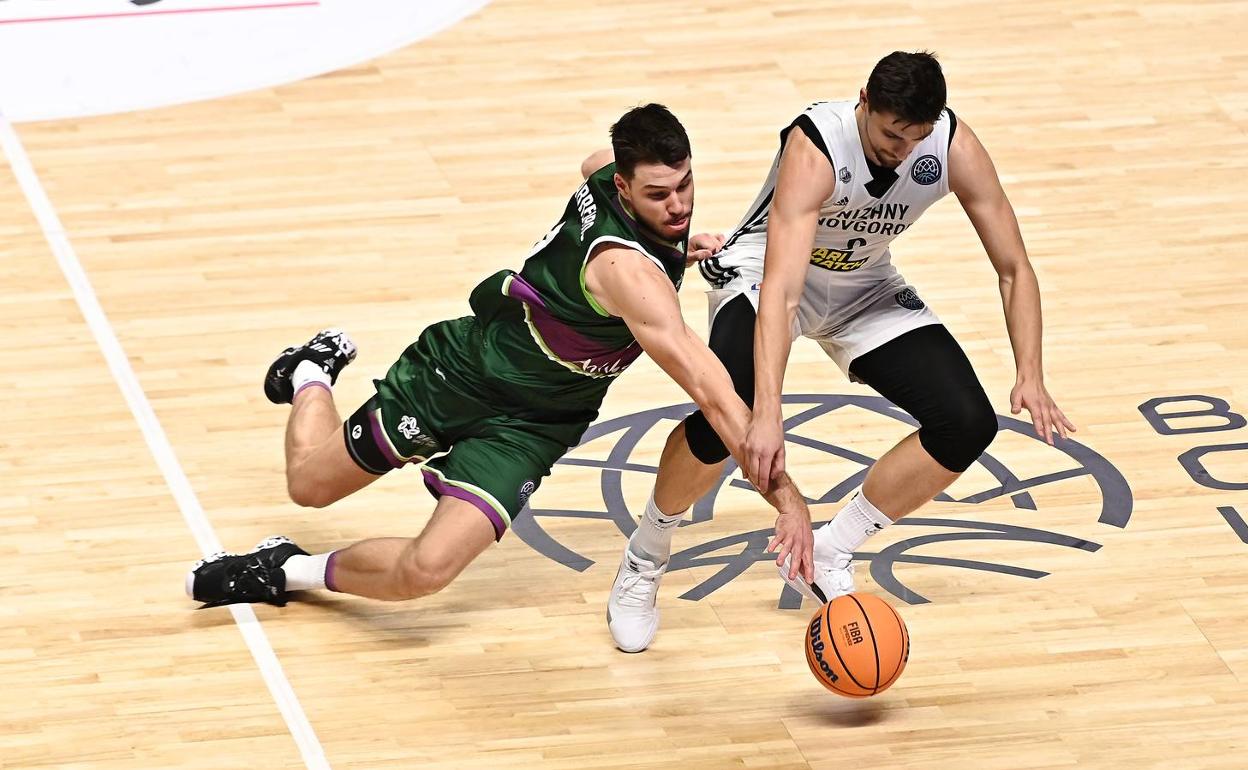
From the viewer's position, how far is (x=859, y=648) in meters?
4.95

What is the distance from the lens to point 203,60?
9.78m

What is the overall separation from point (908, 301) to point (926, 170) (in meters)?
0.45

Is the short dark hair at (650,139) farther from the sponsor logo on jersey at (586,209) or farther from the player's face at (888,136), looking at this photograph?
the player's face at (888,136)

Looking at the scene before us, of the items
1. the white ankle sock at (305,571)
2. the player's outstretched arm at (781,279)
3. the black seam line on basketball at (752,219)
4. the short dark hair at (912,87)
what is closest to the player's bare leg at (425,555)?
the white ankle sock at (305,571)

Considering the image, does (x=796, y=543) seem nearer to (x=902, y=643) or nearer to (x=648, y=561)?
(x=902, y=643)

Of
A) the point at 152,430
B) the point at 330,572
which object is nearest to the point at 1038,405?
the point at 330,572

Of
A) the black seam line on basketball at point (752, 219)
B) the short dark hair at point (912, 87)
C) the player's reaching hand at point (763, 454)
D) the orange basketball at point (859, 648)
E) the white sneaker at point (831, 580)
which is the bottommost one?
the white sneaker at point (831, 580)

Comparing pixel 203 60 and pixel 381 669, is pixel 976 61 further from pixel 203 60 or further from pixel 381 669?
pixel 381 669

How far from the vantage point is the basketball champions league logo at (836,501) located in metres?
5.92

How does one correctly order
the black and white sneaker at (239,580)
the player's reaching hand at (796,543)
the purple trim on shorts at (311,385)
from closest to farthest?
the player's reaching hand at (796,543), the black and white sneaker at (239,580), the purple trim on shorts at (311,385)

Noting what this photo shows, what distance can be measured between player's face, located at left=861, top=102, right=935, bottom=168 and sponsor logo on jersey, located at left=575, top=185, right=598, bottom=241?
78 cm

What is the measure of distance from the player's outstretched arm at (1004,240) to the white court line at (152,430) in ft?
7.24

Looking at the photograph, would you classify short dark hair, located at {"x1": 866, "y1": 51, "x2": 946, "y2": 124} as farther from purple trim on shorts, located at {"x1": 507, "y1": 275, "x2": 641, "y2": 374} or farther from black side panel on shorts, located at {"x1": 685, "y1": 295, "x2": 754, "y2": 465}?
purple trim on shorts, located at {"x1": 507, "y1": 275, "x2": 641, "y2": 374}

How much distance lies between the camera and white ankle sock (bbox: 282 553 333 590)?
5590 mm
